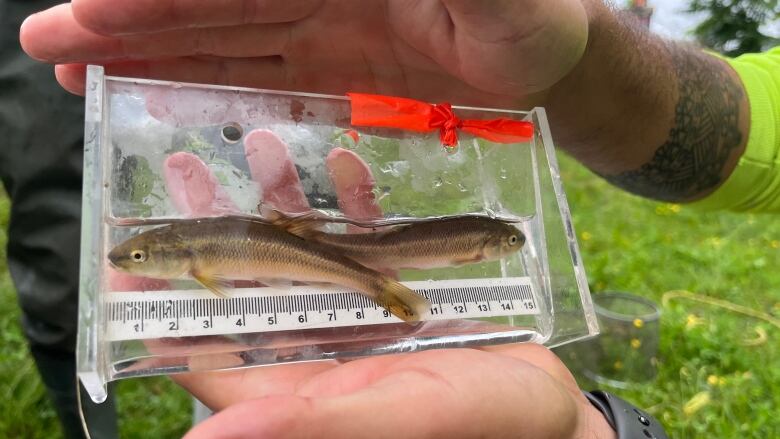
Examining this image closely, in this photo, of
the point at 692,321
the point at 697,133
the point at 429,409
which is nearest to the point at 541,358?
the point at 429,409

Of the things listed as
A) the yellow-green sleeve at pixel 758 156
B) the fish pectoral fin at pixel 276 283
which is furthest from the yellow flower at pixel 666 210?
the fish pectoral fin at pixel 276 283

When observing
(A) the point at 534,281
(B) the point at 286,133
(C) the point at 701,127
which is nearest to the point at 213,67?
(B) the point at 286,133

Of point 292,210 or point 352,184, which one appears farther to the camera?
point 352,184

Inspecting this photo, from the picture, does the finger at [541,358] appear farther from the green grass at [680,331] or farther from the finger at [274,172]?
the green grass at [680,331]

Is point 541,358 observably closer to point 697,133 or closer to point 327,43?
point 327,43

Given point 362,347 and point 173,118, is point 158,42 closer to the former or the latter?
point 173,118

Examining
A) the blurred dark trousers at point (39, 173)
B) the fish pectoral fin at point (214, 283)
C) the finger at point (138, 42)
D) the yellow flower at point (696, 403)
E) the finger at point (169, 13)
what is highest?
the finger at point (169, 13)
